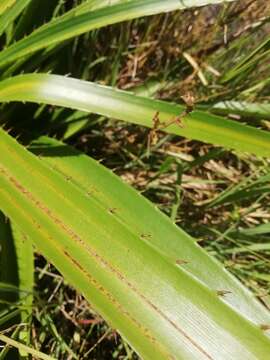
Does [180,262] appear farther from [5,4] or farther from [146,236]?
[5,4]

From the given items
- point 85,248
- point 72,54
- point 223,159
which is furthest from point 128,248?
point 223,159

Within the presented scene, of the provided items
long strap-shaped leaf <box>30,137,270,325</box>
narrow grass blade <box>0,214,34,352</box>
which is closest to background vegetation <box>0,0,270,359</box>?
narrow grass blade <box>0,214,34,352</box>

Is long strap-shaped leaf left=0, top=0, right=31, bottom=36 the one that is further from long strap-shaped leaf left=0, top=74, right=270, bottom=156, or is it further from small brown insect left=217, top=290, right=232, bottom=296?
small brown insect left=217, top=290, right=232, bottom=296

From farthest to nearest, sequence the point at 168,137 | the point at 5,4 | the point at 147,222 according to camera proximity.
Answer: the point at 168,137
the point at 5,4
the point at 147,222

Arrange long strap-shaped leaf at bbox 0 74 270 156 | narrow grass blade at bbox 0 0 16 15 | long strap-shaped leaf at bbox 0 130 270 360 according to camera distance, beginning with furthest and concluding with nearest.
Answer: narrow grass blade at bbox 0 0 16 15 → long strap-shaped leaf at bbox 0 74 270 156 → long strap-shaped leaf at bbox 0 130 270 360

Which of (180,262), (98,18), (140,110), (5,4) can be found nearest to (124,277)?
(180,262)

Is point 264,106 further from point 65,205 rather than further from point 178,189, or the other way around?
point 65,205
